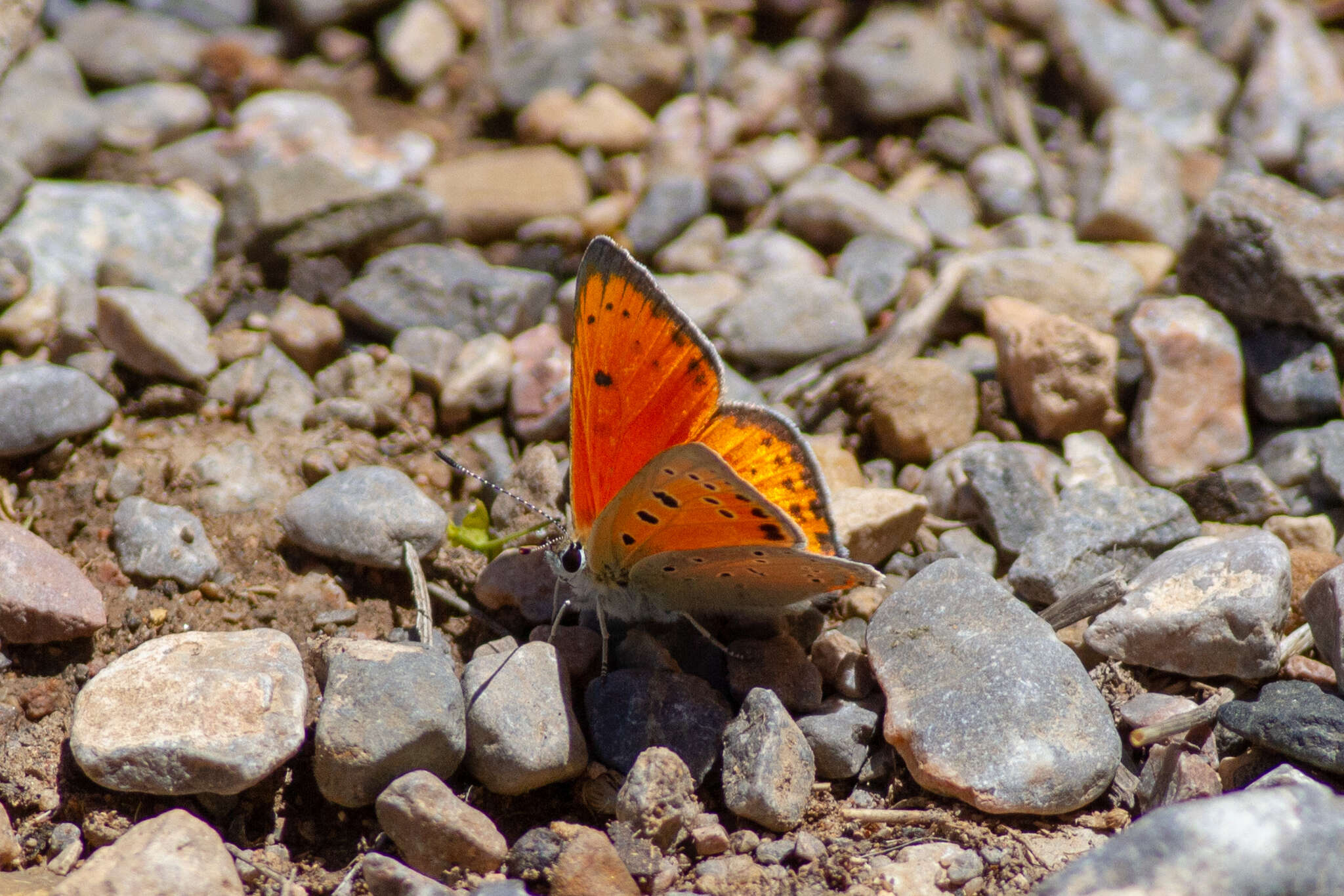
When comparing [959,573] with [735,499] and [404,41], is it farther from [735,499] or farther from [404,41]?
[404,41]

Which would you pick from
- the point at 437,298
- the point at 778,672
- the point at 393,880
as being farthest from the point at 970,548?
the point at 437,298

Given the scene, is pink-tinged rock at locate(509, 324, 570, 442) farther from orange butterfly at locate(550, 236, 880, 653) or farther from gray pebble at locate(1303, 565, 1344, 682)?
gray pebble at locate(1303, 565, 1344, 682)

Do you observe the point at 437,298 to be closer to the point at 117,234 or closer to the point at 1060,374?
the point at 117,234

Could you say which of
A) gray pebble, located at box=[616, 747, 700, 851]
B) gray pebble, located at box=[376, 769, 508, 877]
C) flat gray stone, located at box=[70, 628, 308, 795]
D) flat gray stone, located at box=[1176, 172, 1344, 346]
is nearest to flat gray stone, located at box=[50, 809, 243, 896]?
flat gray stone, located at box=[70, 628, 308, 795]

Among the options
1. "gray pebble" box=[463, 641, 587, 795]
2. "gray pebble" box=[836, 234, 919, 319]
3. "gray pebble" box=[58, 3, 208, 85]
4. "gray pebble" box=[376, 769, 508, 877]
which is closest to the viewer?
"gray pebble" box=[376, 769, 508, 877]

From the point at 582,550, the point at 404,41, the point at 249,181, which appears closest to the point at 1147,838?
the point at 582,550

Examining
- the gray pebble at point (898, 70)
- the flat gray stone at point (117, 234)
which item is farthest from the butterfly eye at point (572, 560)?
the gray pebble at point (898, 70)
